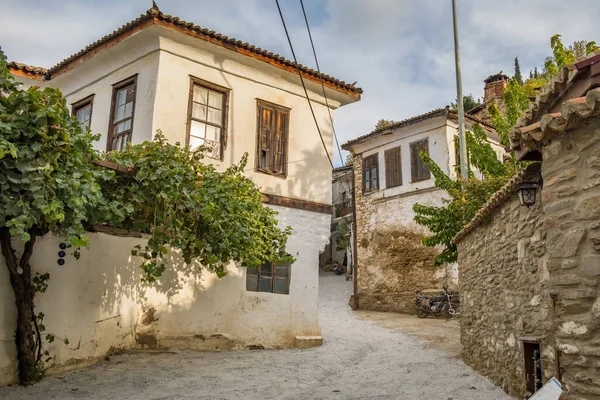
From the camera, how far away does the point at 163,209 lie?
267 inches

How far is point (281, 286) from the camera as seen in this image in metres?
10.8

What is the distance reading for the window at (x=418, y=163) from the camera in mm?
17969

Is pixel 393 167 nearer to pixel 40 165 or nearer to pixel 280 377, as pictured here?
pixel 280 377

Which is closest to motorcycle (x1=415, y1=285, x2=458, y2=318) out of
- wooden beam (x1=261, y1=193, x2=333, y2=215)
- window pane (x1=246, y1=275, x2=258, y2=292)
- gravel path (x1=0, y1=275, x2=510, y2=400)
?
gravel path (x1=0, y1=275, x2=510, y2=400)

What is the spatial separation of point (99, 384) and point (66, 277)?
151 cm

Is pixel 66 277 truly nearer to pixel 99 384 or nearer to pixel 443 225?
pixel 99 384

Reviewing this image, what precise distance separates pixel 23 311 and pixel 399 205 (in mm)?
14222

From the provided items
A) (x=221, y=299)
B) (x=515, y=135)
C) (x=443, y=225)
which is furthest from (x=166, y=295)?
(x=515, y=135)

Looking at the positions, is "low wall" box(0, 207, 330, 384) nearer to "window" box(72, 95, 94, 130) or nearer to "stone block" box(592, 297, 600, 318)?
"window" box(72, 95, 94, 130)

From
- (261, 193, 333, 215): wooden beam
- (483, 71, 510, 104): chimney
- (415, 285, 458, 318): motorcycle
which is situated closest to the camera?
(261, 193, 333, 215): wooden beam

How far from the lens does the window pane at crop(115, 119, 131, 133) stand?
33.3ft

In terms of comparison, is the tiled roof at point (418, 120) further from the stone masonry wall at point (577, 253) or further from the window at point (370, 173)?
the stone masonry wall at point (577, 253)

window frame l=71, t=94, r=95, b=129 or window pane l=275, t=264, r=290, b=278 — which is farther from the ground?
window frame l=71, t=94, r=95, b=129

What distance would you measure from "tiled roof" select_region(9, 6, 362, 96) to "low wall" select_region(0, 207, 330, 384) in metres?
3.15
